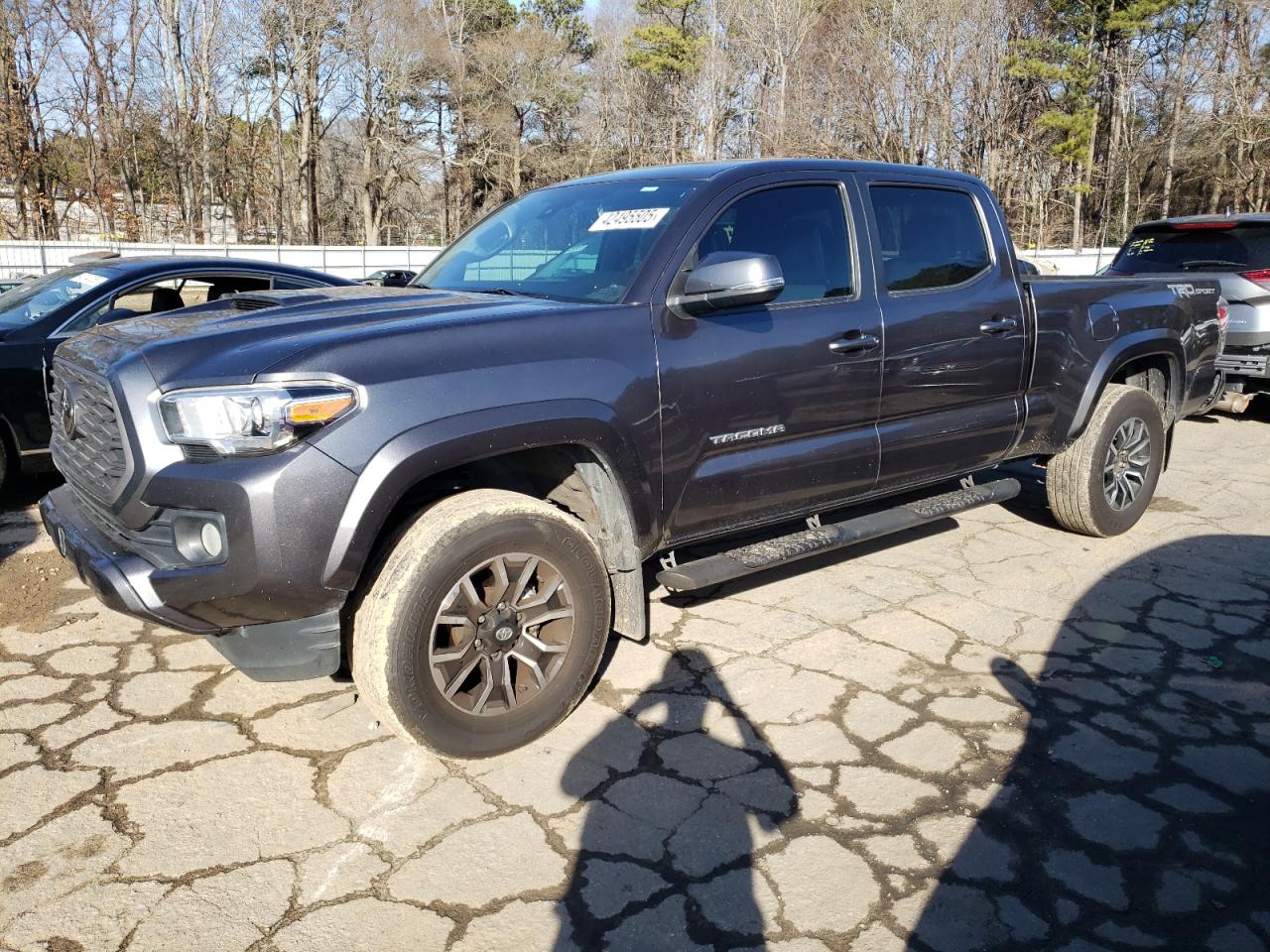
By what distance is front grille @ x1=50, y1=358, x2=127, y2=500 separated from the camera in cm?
294

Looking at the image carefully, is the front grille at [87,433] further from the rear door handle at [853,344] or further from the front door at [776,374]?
the rear door handle at [853,344]

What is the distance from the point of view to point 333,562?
2.74 m

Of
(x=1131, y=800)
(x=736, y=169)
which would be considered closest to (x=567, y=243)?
(x=736, y=169)

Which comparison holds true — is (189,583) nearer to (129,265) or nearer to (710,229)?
(710,229)

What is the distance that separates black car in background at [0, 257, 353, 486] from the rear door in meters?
4.18

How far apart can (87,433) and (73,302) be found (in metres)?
3.32

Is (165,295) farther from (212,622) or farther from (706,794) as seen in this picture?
(706,794)

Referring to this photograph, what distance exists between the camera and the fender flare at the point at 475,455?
2740mm

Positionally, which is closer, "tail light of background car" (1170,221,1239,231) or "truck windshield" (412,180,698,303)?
"truck windshield" (412,180,698,303)

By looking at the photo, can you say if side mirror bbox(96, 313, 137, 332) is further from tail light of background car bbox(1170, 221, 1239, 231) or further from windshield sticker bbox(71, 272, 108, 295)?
tail light of background car bbox(1170, 221, 1239, 231)

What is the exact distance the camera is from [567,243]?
3914 millimetres

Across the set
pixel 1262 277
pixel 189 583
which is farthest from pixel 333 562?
pixel 1262 277

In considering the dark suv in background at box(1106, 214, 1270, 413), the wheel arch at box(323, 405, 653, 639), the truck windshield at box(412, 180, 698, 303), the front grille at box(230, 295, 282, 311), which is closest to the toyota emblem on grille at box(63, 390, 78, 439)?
the front grille at box(230, 295, 282, 311)

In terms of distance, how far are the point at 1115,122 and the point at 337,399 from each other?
42.6 m
